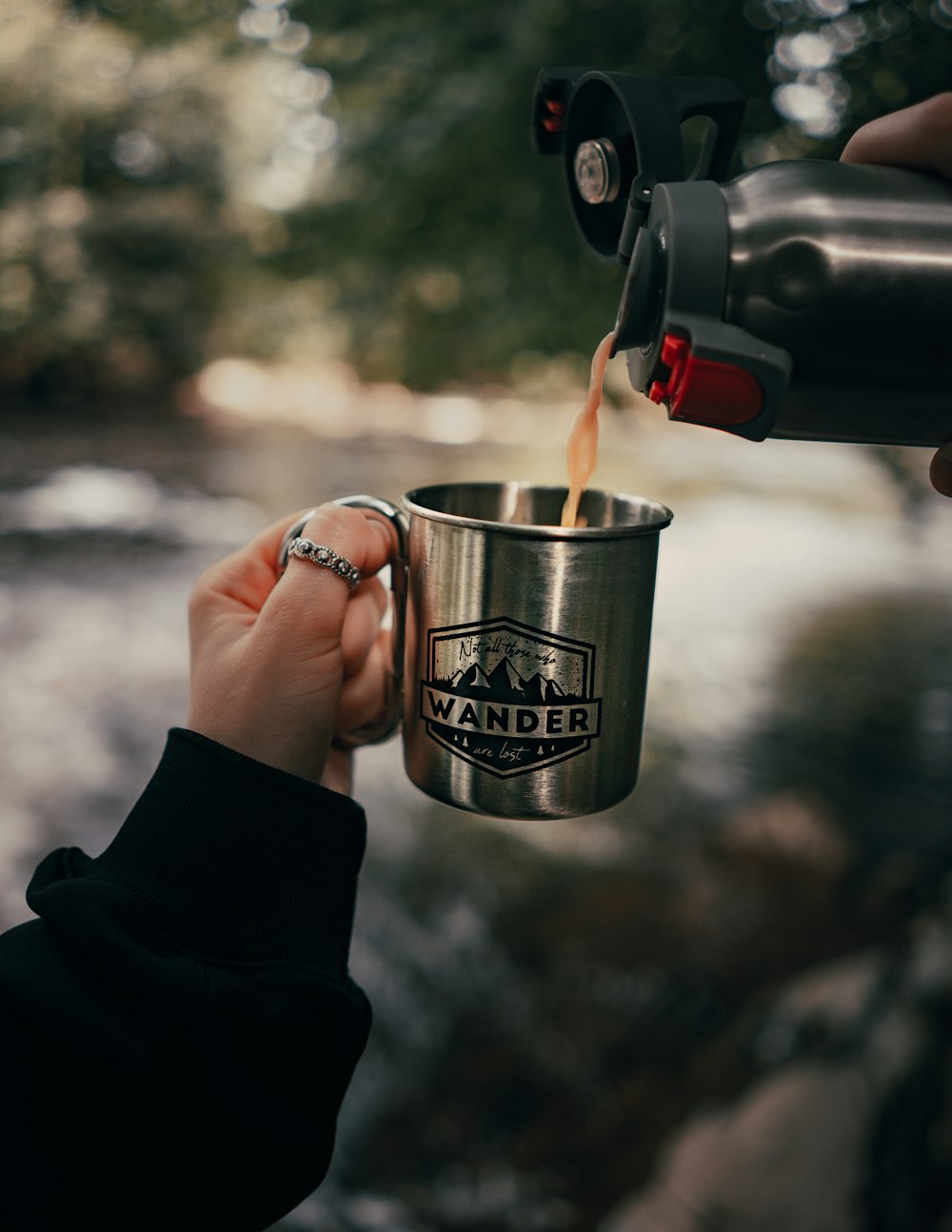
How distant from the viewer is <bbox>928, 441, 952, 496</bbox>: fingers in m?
0.91

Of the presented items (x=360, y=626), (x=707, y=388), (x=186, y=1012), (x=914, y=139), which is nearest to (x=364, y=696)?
(x=360, y=626)

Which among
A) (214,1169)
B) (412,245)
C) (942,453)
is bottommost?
(214,1169)

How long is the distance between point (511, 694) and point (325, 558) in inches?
10.0

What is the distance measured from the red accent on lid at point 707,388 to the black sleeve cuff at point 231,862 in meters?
0.51

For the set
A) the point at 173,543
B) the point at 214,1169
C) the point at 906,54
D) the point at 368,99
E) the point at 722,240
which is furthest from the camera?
the point at 173,543

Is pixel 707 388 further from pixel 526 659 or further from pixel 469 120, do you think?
pixel 469 120

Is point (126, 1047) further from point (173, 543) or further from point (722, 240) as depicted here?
point (173, 543)

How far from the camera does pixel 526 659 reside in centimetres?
90

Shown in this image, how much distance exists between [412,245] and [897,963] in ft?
8.86

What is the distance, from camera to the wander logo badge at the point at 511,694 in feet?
2.98

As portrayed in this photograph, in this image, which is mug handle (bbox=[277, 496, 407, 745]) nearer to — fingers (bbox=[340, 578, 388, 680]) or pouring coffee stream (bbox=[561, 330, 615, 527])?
A: fingers (bbox=[340, 578, 388, 680])

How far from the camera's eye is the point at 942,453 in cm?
92

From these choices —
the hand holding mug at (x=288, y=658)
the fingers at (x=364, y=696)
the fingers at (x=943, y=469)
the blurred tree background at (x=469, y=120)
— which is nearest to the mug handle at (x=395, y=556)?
the hand holding mug at (x=288, y=658)

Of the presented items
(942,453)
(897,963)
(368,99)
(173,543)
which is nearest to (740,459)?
(173,543)
